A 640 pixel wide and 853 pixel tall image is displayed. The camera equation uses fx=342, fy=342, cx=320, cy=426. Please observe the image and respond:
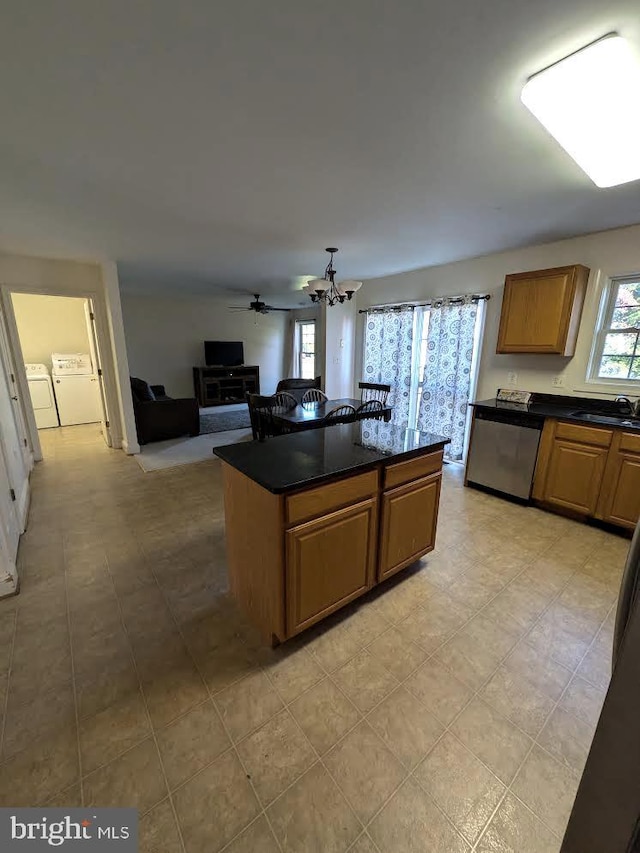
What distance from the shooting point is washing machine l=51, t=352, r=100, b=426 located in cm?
580

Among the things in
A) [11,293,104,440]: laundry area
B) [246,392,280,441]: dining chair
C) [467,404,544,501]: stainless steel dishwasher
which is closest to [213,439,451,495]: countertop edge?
[246,392,280,441]: dining chair

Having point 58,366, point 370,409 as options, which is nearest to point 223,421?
point 58,366

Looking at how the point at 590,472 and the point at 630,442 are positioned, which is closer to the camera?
the point at 630,442

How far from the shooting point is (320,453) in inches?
72.4

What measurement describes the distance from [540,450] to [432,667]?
224 cm

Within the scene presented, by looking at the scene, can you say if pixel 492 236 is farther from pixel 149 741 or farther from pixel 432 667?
pixel 149 741

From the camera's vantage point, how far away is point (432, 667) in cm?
161

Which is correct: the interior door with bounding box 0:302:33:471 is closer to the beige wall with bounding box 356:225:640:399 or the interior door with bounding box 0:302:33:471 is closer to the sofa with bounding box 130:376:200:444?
the sofa with bounding box 130:376:200:444

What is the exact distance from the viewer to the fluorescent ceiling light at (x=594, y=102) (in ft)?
3.95

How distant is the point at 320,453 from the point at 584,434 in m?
2.36

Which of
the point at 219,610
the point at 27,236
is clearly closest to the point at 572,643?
the point at 219,610

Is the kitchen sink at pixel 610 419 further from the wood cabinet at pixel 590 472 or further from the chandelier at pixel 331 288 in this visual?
the chandelier at pixel 331 288

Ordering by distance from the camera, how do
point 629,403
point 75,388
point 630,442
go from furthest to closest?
point 75,388, point 629,403, point 630,442

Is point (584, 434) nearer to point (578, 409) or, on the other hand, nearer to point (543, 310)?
point (578, 409)
